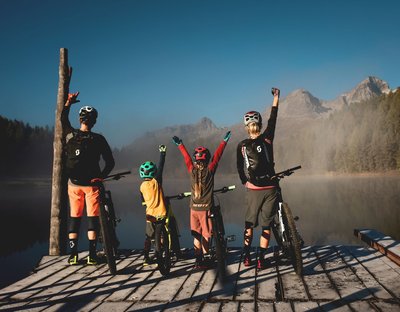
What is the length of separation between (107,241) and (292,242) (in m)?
3.42

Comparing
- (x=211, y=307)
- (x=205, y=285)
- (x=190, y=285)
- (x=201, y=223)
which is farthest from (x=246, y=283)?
(x=201, y=223)

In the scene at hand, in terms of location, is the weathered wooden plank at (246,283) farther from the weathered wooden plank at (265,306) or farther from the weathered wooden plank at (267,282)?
the weathered wooden plank at (265,306)

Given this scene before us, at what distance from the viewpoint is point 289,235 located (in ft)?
19.3

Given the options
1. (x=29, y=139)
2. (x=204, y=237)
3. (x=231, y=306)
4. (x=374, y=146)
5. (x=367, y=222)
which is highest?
(x=29, y=139)

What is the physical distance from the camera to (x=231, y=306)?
4.57 m

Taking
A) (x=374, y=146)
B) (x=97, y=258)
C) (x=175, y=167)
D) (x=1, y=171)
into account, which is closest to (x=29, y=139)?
(x=1, y=171)

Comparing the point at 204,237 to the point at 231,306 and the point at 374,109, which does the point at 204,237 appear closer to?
the point at 231,306

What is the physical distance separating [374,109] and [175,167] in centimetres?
11020

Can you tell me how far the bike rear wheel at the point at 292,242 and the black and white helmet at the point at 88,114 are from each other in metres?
4.20

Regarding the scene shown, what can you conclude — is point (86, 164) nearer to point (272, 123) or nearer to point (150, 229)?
point (150, 229)

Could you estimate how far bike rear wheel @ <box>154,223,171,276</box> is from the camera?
5.96m

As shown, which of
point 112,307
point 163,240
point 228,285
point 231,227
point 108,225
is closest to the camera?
point 112,307

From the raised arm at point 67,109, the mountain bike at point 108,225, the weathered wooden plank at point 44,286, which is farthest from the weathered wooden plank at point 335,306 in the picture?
the raised arm at point 67,109

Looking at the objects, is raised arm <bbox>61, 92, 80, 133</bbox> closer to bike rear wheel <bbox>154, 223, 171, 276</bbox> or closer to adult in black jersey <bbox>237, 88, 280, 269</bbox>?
bike rear wheel <bbox>154, 223, 171, 276</bbox>
